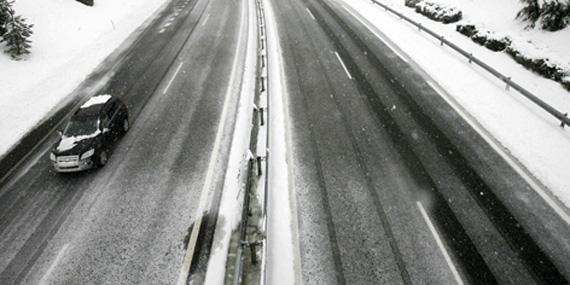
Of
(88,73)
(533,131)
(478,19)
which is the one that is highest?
(478,19)

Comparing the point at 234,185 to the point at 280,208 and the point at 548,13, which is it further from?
the point at 548,13

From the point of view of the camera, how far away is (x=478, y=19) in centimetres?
2097

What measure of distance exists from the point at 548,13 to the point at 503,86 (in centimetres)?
612

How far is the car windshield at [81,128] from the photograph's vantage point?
1131 centimetres

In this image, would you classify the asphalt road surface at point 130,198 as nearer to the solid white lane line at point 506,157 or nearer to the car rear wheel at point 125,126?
the car rear wheel at point 125,126

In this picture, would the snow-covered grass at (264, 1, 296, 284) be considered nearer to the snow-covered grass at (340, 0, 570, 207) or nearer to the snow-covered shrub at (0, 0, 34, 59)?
the snow-covered grass at (340, 0, 570, 207)

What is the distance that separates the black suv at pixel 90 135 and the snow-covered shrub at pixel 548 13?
71.1 feet

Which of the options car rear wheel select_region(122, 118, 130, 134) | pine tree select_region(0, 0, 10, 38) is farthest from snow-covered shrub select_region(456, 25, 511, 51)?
pine tree select_region(0, 0, 10, 38)

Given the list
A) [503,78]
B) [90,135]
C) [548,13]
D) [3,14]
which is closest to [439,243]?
[503,78]

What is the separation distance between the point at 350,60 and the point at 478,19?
981cm

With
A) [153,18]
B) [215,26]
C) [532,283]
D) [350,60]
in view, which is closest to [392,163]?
[532,283]

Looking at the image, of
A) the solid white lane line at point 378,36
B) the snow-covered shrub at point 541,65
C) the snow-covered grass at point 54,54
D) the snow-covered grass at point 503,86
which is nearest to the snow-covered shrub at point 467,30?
the snow-covered grass at point 503,86

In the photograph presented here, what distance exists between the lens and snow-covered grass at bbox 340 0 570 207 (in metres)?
10.6

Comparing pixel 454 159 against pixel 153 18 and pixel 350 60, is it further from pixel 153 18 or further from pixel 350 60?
pixel 153 18
